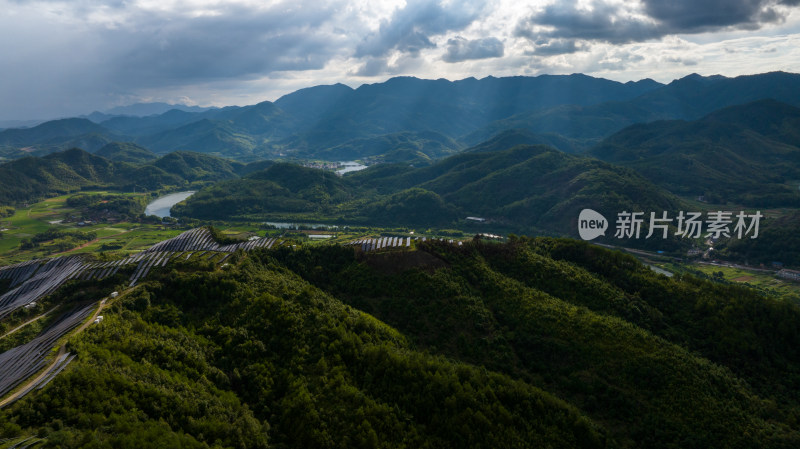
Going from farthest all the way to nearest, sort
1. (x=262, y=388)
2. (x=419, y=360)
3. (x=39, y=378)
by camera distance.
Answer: (x=419, y=360)
(x=262, y=388)
(x=39, y=378)

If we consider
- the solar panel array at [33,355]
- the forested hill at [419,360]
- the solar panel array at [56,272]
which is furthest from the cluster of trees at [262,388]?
the solar panel array at [56,272]

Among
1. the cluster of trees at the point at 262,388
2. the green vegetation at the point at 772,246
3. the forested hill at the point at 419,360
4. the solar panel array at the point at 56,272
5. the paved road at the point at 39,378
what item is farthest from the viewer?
the green vegetation at the point at 772,246

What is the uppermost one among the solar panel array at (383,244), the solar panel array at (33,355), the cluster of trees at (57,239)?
the solar panel array at (383,244)

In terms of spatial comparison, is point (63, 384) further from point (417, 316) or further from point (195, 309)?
point (417, 316)

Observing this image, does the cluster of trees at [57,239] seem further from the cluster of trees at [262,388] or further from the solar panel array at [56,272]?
the cluster of trees at [262,388]

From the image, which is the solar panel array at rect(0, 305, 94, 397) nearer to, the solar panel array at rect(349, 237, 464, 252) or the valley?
the valley

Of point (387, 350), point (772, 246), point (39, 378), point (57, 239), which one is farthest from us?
point (57, 239)

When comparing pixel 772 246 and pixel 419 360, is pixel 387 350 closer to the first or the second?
pixel 419 360

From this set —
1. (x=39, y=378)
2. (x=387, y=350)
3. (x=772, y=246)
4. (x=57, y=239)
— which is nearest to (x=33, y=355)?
(x=39, y=378)
